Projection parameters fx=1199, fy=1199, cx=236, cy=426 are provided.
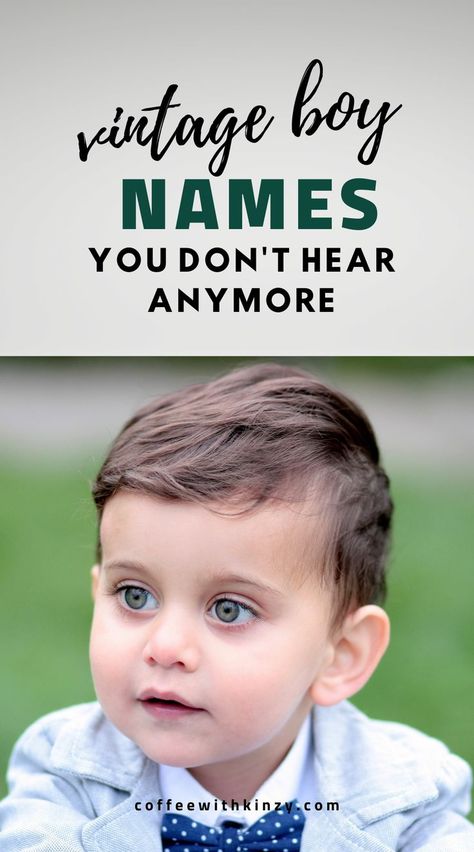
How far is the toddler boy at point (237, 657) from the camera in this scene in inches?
52.2

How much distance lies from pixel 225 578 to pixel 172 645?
0.09m

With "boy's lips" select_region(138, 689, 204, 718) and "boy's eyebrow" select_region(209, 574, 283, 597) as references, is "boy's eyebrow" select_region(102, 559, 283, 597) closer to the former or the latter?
"boy's eyebrow" select_region(209, 574, 283, 597)

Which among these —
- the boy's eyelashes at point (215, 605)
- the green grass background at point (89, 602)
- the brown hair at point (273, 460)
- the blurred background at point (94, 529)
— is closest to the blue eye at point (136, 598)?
the boy's eyelashes at point (215, 605)

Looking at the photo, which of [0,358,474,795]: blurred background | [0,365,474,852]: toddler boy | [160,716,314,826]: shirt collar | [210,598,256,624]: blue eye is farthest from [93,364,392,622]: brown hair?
[0,358,474,795]: blurred background

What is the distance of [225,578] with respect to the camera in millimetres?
1323

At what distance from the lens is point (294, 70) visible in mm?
1751

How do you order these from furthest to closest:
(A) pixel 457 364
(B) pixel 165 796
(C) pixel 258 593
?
(A) pixel 457 364 → (B) pixel 165 796 → (C) pixel 258 593

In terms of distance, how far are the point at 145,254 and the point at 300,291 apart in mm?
238

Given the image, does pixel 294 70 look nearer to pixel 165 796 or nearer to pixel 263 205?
pixel 263 205

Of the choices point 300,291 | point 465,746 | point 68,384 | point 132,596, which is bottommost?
point 465,746

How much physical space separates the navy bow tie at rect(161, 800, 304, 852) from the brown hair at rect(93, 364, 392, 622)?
25cm

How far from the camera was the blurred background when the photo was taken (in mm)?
2199

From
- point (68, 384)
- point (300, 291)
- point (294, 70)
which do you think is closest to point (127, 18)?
point (294, 70)

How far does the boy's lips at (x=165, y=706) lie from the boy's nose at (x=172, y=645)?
43 mm
